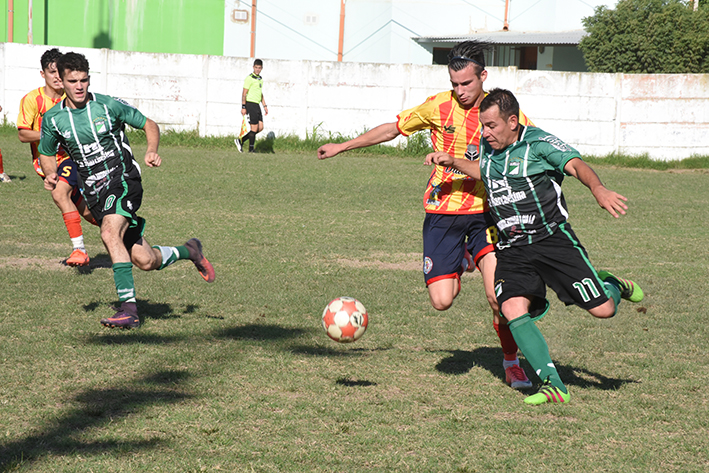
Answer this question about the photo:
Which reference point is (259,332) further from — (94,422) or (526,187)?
(526,187)

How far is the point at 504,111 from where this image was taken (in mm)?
4434

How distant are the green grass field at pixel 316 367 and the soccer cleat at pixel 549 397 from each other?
0.17 feet

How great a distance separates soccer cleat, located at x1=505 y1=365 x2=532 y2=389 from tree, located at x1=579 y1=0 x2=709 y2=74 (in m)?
21.7

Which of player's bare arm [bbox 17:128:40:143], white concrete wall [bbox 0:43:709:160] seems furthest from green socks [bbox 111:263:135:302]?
white concrete wall [bbox 0:43:709:160]

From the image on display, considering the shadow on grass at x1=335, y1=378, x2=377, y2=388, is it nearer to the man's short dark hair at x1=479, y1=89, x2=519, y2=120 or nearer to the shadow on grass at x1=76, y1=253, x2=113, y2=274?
the man's short dark hair at x1=479, y1=89, x2=519, y2=120

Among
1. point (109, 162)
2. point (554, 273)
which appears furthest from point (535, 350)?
point (109, 162)

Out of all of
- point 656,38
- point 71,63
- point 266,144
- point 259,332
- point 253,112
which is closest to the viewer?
point 71,63

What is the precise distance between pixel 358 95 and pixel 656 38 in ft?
32.8

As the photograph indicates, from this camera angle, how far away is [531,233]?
180 inches

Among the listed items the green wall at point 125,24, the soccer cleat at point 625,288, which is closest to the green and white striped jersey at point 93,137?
the soccer cleat at point 625,288

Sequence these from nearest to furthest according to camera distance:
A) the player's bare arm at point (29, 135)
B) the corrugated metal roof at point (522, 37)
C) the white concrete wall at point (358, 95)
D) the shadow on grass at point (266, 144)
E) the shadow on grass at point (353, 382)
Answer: the shadow on grass at point (353, 382)
the player's bare arm at point (29, 135)
the white concrete wall at point (358, 95)
the shadow on grass at point (266, 144)
the corrugated metal roof at point (522, 37)

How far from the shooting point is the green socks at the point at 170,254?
6.11m

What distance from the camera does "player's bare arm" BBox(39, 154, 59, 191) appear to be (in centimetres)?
629

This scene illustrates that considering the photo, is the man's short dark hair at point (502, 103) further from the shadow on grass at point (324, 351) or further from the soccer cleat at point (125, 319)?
the soccer cleat at point (125, 319)
